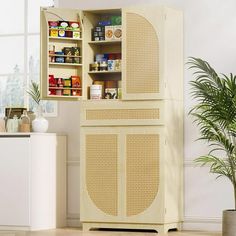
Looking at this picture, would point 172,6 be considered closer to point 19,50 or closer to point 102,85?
point 102,85

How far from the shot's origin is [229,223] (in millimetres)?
6793

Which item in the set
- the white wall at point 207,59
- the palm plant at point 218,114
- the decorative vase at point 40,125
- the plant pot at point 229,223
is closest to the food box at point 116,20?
the white wall at point 207,59

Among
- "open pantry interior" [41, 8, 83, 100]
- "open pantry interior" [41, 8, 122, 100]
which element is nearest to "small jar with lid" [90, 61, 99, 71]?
"open pantry interior" [41, 8, 122, 100]

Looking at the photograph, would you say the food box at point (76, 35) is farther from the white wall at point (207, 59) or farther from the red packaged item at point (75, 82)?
the white wall at point (207, 59)

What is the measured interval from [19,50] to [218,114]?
2.62 metres

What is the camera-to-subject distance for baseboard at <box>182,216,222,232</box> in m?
7.53

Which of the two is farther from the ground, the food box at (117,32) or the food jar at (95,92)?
the food box at (117,32)

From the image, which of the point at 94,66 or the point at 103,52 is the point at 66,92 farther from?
the point at 103,52

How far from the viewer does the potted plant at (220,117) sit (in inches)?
266

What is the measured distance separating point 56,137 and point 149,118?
1.09 metres

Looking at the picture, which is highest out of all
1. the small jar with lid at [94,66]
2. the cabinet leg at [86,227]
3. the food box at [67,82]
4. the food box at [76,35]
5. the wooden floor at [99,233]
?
the food box at [76,35]

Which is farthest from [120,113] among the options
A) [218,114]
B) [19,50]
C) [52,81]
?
[19,50]

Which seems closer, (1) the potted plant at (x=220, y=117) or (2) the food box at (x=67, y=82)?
(1) the potted plant at (x=220, y=117)

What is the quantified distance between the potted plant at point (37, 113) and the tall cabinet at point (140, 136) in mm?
485
